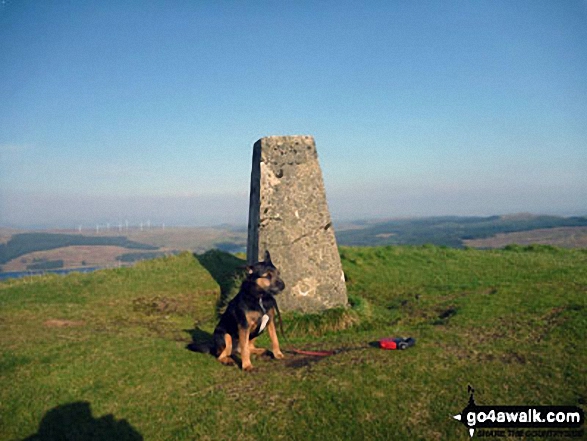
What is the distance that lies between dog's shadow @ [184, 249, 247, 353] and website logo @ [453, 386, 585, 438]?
5.12 m

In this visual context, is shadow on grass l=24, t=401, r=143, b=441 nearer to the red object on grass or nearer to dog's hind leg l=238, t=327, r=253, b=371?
dog's hind leg l=238, t=327, r=253, b=371

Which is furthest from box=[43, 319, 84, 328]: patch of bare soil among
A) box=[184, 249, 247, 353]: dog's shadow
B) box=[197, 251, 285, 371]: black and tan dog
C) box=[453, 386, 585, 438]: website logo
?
box=[453, 386, 585, 438]: website logo

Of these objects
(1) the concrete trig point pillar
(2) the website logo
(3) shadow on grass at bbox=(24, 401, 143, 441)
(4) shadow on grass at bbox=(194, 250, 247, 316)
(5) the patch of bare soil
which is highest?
(1) the concrete trig point pillar

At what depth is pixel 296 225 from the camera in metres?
12.4

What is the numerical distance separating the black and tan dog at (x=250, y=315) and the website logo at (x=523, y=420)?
3725 millimetres

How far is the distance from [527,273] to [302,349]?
33.4ft

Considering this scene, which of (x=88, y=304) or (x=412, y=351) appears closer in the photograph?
(x=412, y=351)

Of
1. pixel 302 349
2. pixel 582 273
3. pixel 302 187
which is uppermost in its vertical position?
pixel 302 187

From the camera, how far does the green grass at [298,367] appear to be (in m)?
5.48

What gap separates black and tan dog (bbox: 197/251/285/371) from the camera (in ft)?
25.2

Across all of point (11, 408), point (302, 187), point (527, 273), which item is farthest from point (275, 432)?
point (527, 273)

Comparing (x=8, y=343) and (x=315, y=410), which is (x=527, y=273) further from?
(x=8, y=343)

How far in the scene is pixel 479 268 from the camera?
1634 cm

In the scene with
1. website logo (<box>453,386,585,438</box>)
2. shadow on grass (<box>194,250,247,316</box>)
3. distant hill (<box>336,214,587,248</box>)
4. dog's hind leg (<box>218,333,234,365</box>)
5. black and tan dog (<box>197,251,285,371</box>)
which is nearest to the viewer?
website logo (<box>453,386,585,438</box>)
